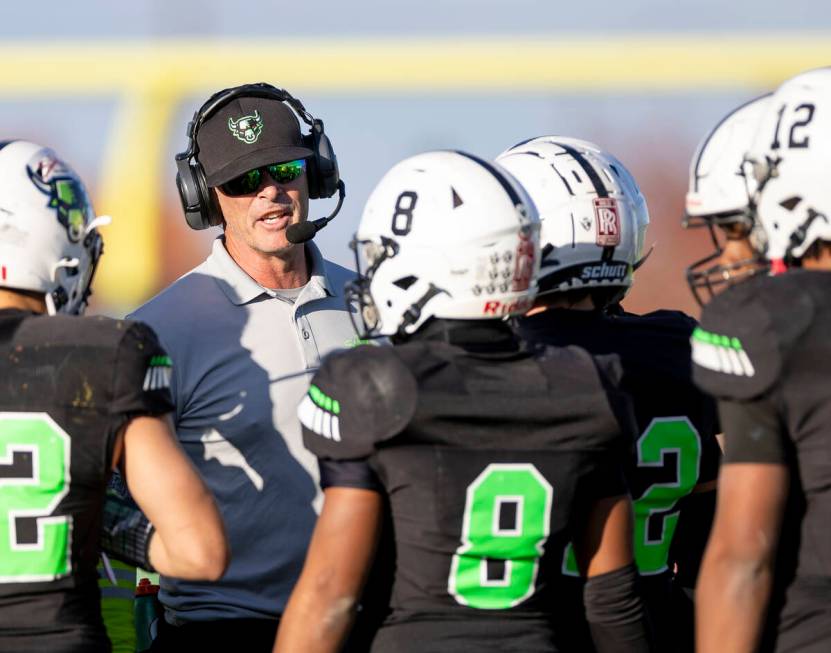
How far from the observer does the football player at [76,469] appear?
2621 millimetres

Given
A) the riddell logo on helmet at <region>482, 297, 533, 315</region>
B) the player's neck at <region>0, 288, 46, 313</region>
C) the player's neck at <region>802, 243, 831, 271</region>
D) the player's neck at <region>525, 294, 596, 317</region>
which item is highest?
the player's neck at <region>802, 243, 831, 271</region>

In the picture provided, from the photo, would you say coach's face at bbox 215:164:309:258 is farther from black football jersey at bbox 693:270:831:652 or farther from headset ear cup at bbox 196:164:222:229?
black football jersey at bbox 693:270:831:652

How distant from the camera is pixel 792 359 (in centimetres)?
245

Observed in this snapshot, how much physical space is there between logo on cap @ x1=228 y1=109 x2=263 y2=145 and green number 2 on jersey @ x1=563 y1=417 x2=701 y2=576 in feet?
4.92

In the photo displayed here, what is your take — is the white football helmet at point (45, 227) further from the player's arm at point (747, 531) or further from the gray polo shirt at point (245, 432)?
the player's arm at point (747, 531)

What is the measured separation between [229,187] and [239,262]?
8.7 inches

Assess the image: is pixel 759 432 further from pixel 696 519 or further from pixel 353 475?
pixel 696 519

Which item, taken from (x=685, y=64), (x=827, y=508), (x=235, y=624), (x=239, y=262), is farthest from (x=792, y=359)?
(x=685, y=64)

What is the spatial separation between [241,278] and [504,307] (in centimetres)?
131

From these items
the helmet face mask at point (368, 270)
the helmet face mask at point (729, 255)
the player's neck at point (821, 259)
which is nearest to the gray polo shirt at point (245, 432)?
the helmet face mask at point (368, 270)

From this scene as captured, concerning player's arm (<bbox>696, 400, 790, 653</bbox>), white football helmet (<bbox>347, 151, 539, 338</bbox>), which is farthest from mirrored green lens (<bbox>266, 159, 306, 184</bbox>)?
player's arm (<bbox>696, 400, 790, 653</bbox>)

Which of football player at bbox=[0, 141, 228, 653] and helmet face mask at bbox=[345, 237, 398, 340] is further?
helmet face mask at bbox=[345, 237, 398, 340]

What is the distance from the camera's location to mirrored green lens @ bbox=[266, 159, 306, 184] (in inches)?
159

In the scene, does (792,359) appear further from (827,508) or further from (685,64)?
(685,64)
